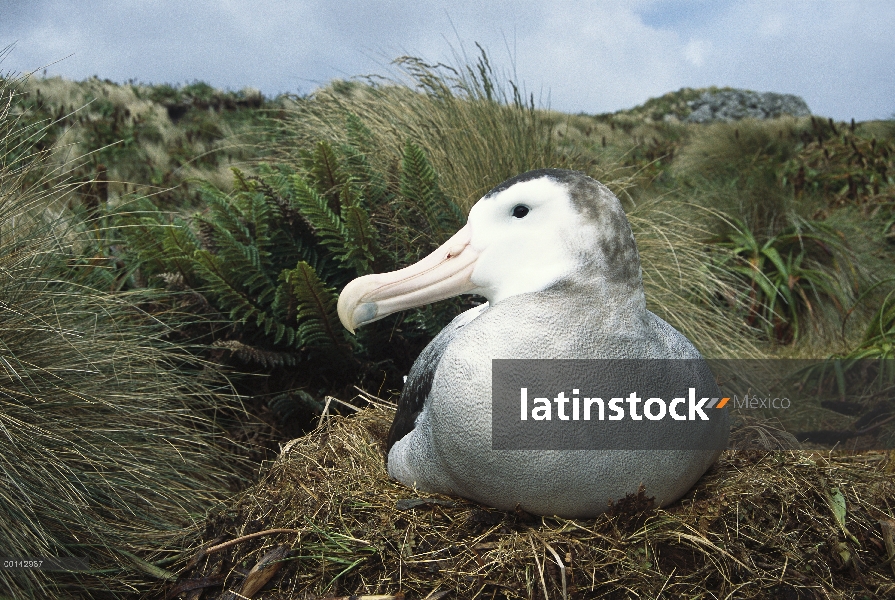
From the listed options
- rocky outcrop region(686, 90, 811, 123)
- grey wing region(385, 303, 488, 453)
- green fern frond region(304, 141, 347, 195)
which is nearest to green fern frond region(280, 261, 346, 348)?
green fern frond region(304, 141, 347, 195)

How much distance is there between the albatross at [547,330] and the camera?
6.72ft

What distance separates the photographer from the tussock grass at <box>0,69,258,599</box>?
2.58 m

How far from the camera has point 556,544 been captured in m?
2.19

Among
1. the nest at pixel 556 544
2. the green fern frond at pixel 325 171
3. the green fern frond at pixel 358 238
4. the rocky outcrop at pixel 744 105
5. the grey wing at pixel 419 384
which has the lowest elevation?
the nest at pixel 556 544

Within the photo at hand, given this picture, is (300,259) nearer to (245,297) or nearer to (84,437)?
(245,297)

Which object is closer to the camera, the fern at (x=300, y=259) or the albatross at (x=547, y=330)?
the albatross at (x=547, y=330)

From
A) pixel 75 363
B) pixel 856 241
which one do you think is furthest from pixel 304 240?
pixel 856 241

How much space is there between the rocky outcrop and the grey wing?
92.5 feet

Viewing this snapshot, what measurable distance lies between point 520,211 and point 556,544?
918 mm

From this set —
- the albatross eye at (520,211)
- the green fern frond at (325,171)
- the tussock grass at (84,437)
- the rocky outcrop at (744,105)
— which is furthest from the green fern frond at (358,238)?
the rocky outcrop at (744,105)

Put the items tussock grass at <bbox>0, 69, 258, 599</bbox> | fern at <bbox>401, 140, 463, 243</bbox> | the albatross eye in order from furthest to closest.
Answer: fern at <bbox>401, 140, 463, 243</bbox> < tussock grass at <bbox>0, 69, 258, 599</bbox> < the albatross eye

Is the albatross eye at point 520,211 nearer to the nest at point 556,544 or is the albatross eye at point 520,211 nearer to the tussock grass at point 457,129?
the nest at point 556,544

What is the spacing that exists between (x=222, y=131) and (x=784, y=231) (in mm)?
8487
